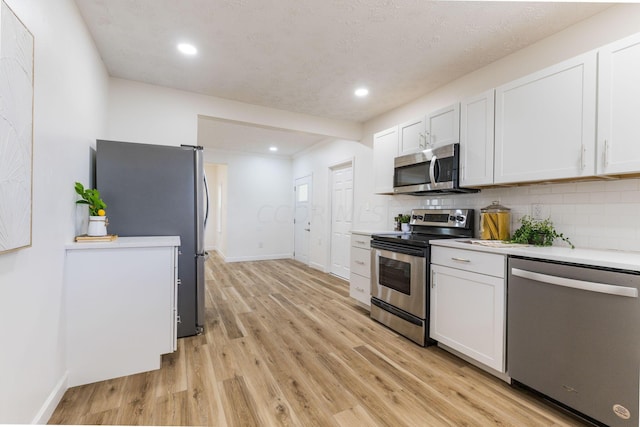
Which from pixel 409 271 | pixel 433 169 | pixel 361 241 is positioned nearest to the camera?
pixel 409 271

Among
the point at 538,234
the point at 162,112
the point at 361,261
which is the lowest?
the point at 361,261

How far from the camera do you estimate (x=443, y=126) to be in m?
2.78

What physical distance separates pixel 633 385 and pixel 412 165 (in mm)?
2229

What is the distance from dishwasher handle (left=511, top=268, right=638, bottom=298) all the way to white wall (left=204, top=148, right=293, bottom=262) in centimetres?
558

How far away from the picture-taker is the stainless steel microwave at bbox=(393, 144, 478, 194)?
103 inches

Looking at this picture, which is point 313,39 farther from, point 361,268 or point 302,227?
point 302,227

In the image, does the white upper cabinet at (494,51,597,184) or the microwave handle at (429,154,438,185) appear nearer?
the white upper cabinet at (494,51,597,184)

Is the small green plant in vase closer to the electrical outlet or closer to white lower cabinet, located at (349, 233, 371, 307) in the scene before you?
white lower cabinet, located at (349, 233, 371, 307)

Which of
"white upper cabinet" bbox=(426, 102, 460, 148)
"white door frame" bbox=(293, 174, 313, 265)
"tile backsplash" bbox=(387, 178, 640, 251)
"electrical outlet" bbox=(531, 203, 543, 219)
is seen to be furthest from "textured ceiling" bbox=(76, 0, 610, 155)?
"white door frame" bbox=(293, 174, 313, 265)

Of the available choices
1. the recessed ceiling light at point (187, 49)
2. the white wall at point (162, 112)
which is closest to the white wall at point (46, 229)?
the recessed ceiling light at point (187, 49)

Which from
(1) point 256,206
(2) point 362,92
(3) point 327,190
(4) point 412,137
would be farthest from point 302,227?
(4) point 412,137

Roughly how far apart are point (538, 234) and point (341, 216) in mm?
3216

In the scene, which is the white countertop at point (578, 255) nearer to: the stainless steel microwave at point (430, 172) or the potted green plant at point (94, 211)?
the stainless steel microwave at point (430, 172)

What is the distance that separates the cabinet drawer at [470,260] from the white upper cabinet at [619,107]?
0.81 m
